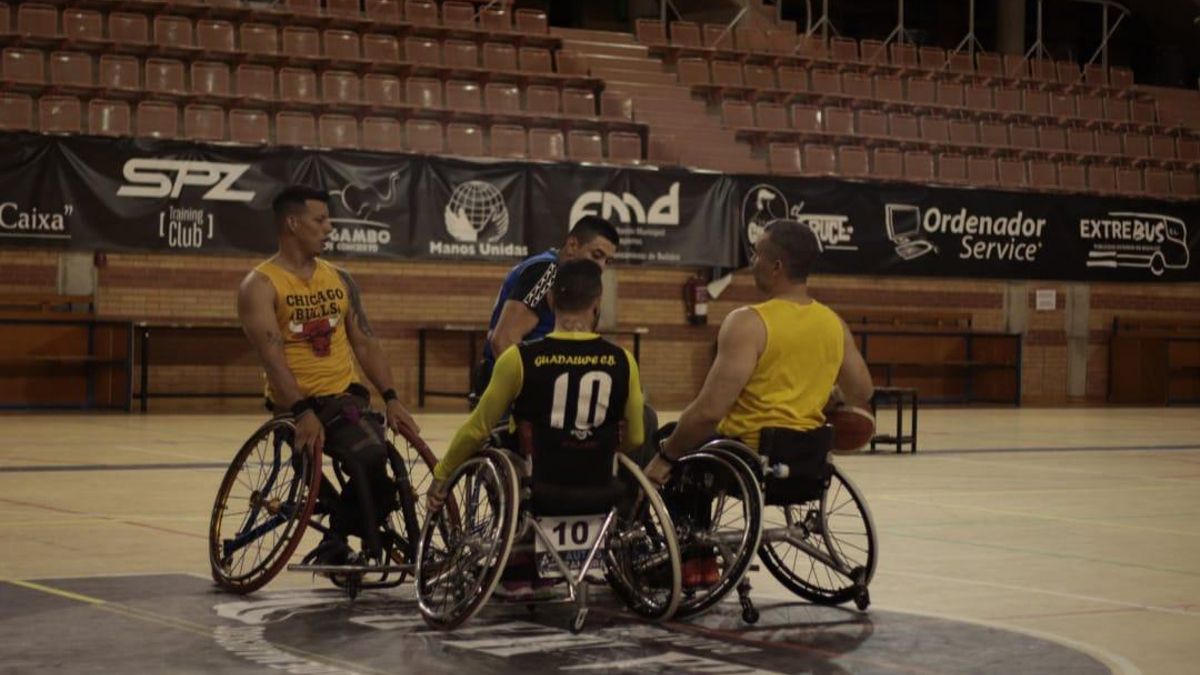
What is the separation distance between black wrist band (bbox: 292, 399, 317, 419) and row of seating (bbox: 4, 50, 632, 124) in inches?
532

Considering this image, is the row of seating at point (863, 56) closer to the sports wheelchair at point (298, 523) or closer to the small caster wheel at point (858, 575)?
the sports wheelchair at point (298, 523)

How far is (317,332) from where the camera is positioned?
734 cm

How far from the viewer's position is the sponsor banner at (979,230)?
75.5 feet

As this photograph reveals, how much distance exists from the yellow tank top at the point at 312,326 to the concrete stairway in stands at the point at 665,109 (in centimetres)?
1551

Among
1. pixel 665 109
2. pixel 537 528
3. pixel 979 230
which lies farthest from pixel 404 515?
pixel 979 230

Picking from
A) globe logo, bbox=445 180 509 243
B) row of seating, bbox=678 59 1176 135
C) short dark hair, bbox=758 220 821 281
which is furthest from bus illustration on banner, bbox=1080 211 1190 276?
short dark hair, bbox=758 220 821 281

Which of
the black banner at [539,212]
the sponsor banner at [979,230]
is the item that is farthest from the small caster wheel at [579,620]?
the sponsor banner at [979,230]

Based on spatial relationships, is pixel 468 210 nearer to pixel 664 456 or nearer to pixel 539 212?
pixel 539 212

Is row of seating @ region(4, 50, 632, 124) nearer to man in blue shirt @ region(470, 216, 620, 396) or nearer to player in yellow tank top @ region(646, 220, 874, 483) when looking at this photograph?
man in blue shirt @ region(470, 216, 620, 396)

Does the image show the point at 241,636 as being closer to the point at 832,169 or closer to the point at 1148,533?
the point at 1148,533

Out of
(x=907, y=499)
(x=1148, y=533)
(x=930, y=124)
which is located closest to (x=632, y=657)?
(x=1148, y=533)

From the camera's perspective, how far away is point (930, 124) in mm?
25984

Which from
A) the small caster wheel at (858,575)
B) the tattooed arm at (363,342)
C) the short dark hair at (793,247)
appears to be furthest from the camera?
the tattooed arm at (363,342)

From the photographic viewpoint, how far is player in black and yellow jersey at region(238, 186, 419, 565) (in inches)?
274
